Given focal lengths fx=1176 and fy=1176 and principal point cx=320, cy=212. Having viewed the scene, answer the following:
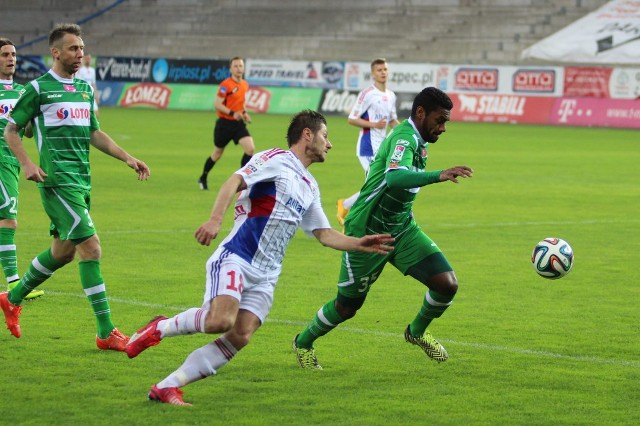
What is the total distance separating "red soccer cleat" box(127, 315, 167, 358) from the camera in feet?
22.4

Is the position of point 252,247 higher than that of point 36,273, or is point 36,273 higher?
point 252,247

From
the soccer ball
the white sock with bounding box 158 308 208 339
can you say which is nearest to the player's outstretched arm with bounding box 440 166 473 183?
the white sock with bounding box 158 308 208 339

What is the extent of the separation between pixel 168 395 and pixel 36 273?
2480 millimetres

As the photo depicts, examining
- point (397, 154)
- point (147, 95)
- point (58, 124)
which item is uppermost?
point (58, 124)

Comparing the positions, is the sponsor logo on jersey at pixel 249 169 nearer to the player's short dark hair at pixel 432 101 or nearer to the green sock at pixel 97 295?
the player's short dark hair at pixel 432 101

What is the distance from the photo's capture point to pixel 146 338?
6.87 metres

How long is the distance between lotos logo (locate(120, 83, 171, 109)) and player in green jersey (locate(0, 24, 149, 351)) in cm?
3776

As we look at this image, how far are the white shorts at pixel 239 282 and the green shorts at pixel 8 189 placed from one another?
12.1 ft

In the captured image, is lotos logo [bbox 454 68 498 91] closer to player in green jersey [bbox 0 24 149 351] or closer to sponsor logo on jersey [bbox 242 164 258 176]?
player in green jersey [bbox 0 24 149 351]

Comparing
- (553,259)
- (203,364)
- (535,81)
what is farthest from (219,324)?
(535,81)

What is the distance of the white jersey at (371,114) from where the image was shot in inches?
627

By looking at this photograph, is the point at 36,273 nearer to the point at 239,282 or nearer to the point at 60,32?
the point at 60,32

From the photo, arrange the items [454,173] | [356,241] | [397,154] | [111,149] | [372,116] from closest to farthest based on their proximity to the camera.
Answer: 1. [356,241]
2. [454,173]
3. [397,154]
4. [111,149]
5. [372,116]

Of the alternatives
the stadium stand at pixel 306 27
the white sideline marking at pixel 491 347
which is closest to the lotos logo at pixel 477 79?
the stadium stand at pixel 306 27
